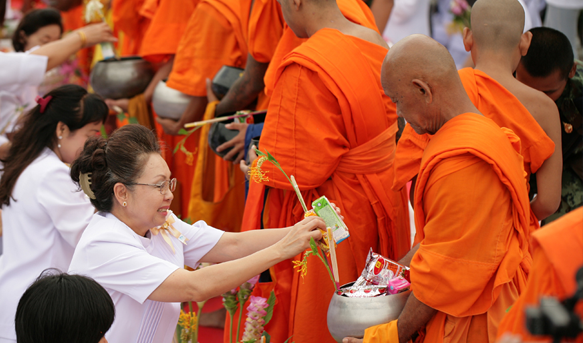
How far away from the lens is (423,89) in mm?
1877

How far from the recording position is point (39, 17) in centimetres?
489

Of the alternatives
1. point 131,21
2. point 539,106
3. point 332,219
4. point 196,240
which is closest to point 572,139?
point 539,106

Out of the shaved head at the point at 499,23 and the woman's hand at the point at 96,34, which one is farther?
the woman's hand at the point at 96,34

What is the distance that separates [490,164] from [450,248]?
0.28 m

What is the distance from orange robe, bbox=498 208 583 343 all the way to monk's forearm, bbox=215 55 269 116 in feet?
8.35

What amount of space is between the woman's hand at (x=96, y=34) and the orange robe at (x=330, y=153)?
8.00 ft

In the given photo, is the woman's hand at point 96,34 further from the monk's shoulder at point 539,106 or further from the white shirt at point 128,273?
the monk's shoulder at point 539,106

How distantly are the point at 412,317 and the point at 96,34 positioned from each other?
3616mm

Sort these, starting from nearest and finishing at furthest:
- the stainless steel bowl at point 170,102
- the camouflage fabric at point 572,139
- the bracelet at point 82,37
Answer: the camouflage fabric at point 572,139, the stainless steel bowl at point 170,102, the bracelet at point 82,37

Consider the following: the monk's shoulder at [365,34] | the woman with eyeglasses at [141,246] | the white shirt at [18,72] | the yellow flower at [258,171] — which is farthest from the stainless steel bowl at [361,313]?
the white shirt at [18,72]

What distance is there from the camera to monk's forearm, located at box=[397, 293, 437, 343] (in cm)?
191

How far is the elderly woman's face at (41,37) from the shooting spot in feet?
16.1

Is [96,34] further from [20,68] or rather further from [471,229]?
[471,229]

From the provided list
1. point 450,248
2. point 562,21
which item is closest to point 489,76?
point 450,248
